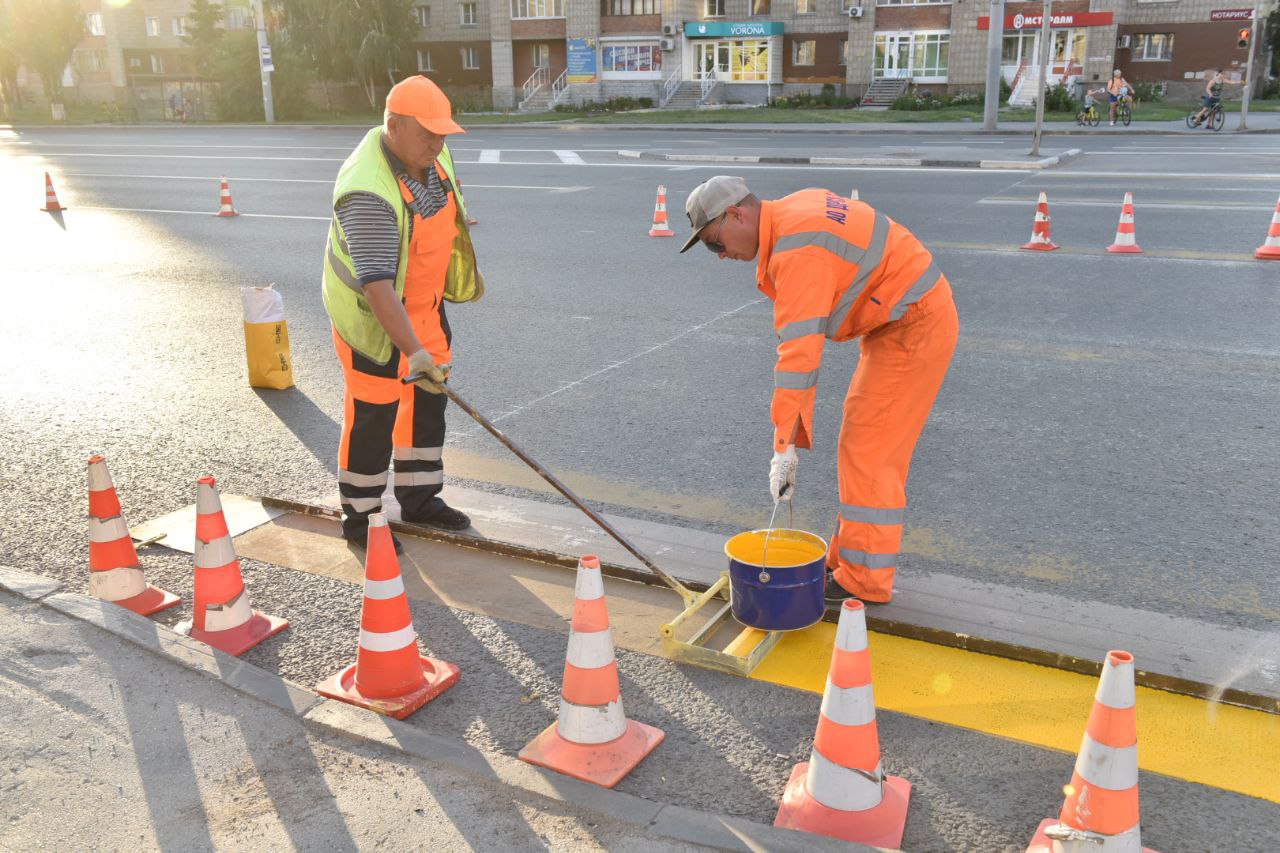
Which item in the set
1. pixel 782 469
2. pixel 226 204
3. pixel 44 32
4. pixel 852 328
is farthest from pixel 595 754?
pixel 44 32

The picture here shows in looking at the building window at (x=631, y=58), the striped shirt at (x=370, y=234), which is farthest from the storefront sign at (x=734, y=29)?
the striped shirt at (x=370, y=234)

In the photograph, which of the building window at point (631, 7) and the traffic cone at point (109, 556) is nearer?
the traffic cone at point (109, 556)

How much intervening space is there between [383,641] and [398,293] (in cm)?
160

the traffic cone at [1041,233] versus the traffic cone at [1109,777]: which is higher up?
the traffic cone at [1041,233]

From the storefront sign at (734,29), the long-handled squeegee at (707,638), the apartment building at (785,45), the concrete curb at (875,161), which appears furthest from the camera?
the storefront sign at (734,29)

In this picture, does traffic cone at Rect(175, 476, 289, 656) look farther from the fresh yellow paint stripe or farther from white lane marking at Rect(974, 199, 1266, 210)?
white lane marking at Rect(974, 199, 1266, 210)

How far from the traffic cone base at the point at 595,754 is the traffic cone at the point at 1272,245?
31.2 feet

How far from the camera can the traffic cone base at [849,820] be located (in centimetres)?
272

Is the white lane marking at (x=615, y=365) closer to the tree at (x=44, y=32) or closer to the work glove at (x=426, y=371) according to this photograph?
the work glove at (x=426, y=371)

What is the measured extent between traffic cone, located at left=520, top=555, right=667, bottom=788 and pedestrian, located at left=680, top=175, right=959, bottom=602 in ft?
2.50

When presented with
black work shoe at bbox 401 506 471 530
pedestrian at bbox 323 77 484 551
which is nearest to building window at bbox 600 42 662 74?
pedestrian at bbox 323 77 484 551

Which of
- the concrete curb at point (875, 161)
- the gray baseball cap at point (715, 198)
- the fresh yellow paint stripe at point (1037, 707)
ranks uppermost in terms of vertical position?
the gray baseball cap at point (715, 198)

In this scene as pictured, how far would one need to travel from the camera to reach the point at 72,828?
2.77m

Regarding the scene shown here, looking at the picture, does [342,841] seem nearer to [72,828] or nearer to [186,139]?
[72,828]
